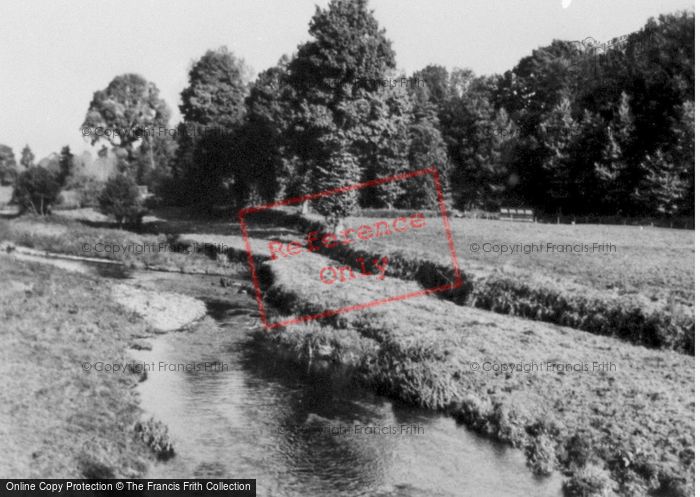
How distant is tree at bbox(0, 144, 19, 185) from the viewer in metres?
128

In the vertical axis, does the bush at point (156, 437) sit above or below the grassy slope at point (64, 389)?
below

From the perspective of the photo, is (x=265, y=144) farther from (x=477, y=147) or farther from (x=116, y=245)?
(x=477, y=147)

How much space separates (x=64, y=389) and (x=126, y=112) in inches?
3986

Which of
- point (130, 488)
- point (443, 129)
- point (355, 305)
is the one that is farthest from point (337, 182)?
point (443, 129)

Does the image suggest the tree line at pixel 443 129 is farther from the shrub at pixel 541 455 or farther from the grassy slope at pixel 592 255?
the shrub at pixel 541 455

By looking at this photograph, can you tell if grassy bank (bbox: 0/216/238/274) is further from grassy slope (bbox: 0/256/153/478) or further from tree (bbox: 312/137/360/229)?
grassy slope (bbox: 0/256/153/478)

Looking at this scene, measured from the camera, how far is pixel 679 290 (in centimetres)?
2480

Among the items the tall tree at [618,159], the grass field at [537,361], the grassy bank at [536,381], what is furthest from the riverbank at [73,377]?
the tall tree at [618,159]

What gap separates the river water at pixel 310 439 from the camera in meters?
14.2

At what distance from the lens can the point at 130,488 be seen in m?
13.2

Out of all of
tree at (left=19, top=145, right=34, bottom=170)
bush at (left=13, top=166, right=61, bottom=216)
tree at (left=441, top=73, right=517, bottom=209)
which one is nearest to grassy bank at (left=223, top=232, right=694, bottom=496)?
tree at (left=441, top=73, right=517, bottom=209)

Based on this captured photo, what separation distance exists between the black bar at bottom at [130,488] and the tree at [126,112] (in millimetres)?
97876

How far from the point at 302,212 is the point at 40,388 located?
159 feet

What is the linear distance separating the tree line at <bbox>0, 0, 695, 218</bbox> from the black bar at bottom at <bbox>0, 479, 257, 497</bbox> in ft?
Answer: 115
